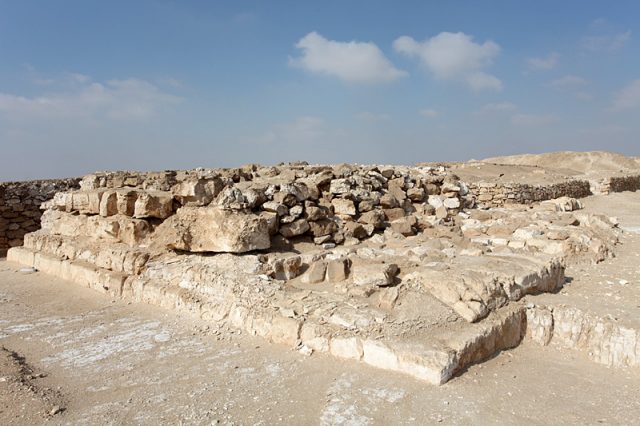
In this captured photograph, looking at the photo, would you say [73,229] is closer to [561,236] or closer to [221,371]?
[221,371]

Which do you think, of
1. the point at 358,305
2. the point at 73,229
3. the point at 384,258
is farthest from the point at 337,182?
the point at 73,229

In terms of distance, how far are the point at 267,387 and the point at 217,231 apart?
2702 mm

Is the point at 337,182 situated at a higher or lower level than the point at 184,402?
higher

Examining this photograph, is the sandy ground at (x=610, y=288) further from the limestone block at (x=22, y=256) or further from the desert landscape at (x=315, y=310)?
the limestone block at (x=22, y=256)

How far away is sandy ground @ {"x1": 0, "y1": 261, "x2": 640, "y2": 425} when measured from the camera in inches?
117

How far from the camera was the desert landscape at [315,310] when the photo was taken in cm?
317

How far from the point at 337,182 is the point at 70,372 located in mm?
4661

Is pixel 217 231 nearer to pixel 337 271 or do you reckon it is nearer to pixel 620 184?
pixel 337 271

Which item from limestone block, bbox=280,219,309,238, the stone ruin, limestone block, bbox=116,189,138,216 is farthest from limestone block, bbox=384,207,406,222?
limestone block, bbox=116,189,138,216

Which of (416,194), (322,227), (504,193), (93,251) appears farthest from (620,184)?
(93,251)

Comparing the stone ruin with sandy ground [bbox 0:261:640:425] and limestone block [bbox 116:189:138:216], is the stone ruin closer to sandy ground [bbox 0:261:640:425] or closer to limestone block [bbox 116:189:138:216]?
limestone block [bbox 116:189:138:216]

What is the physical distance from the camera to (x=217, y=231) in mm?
5613

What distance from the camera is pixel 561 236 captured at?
6.70 m

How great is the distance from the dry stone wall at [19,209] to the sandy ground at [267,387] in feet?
29.6
